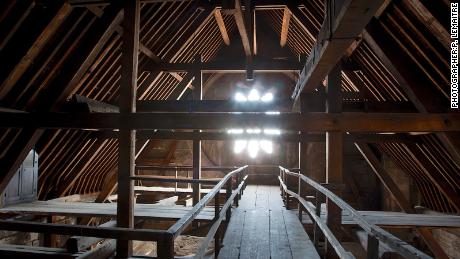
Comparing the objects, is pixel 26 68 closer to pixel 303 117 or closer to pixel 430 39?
pixel 303 117

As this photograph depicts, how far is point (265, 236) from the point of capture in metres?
5.50

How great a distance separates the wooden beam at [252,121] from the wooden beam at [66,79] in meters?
0.81

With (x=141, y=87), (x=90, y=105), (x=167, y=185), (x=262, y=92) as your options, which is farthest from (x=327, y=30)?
(x=167, y=185)

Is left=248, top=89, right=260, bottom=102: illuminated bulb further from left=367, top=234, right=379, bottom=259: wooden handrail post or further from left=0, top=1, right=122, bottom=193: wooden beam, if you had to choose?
left=367, top=234, right=379, bottom=259: wooden handrail post

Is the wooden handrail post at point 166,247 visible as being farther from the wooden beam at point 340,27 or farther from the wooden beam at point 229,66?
the wooden beam at point 229,66

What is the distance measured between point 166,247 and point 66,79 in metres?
5.50

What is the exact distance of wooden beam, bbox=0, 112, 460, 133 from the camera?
5.55 metres

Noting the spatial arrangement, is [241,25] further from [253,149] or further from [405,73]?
[253,149]

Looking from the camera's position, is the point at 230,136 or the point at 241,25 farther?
the point at 230,136

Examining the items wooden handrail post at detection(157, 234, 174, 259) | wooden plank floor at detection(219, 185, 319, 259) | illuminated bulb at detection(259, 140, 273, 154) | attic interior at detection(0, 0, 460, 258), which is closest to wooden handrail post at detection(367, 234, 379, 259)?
attic interior at detection(0, 0, 460, 258)

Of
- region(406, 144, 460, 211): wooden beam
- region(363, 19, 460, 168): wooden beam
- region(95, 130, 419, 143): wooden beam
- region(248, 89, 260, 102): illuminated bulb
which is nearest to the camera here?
region(363, 19, 460, 168): wooden beam

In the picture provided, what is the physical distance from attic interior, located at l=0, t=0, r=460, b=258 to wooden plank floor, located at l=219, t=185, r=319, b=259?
0.13 ft

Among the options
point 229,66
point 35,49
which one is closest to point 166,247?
point 35,49

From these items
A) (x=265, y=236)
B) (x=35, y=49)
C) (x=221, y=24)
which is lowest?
(x=265, y=236)
